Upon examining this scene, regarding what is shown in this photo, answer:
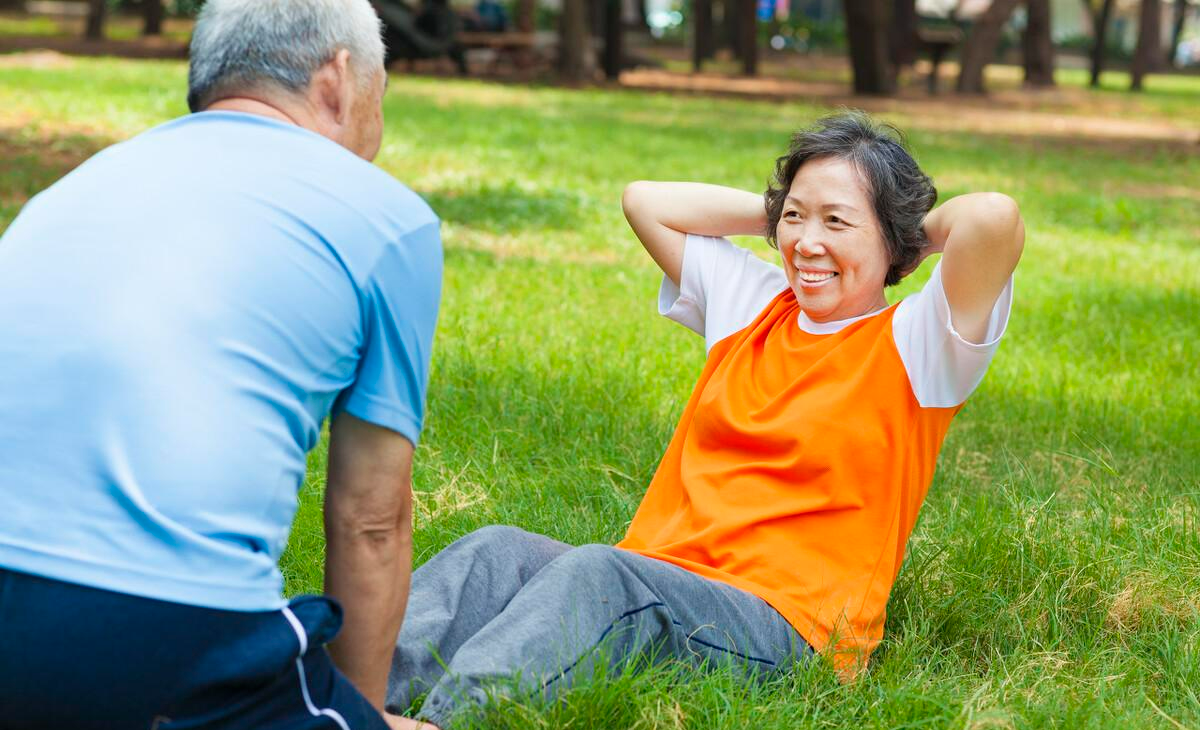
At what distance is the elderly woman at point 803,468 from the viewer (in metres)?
2.65

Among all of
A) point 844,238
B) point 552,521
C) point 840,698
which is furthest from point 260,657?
point 552,521

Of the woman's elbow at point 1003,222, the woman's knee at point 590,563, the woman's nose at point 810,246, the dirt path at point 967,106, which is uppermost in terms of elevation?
the woman's elbow at point 1003,222

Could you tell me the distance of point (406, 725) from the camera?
2.37 meters

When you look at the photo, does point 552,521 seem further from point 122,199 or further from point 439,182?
point 439,182

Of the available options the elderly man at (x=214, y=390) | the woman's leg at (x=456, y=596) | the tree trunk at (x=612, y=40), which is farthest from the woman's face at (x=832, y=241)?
the tree trunk at (x=612, y=40)

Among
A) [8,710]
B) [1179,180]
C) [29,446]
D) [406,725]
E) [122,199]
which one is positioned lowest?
[1179,180]

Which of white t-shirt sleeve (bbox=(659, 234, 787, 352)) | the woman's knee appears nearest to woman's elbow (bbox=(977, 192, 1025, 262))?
white t-shirt sleeve (bbox=(659, 234, 787, 352))

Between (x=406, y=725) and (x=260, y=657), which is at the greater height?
(x=260, y=657)

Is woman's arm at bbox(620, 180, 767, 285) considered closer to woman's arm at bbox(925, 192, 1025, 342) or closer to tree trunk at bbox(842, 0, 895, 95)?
woman's arm at bbox(925, 192, 1025, 342)

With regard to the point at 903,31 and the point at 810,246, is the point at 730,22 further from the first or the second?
the point at 810,246

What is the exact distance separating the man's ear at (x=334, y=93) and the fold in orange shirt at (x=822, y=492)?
1098mm

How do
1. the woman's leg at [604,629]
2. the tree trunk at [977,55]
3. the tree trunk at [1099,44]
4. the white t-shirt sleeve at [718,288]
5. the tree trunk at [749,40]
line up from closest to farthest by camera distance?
the woman's leg at [604,629] < the white t-shirt sleeve at [718,288] < the tree trunk at [977,55] < the tree trunk at [749,40] < the tree trunk at [1099,44]

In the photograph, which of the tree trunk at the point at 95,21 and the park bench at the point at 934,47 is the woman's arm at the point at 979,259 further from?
the tree trunk at the point at 95,21

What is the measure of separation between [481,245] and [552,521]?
4.39 metres
